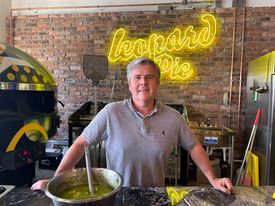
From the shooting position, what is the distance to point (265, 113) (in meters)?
2.69

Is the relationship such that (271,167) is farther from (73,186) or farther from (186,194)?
(73,186)

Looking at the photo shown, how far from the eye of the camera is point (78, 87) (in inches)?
165

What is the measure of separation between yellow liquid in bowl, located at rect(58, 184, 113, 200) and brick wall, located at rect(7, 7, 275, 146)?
3025 millimetres

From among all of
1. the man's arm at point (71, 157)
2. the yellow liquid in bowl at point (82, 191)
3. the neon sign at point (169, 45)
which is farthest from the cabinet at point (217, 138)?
the yellow liquid in bowl at point (82, 191)

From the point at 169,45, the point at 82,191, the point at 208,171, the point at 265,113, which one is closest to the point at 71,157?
the point at 82,191

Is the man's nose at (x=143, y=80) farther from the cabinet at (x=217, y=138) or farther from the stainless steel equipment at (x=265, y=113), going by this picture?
the cabinet at (x=217, y=138)

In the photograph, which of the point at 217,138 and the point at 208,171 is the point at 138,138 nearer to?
the point at 208,171

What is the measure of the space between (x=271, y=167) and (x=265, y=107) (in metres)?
0.66

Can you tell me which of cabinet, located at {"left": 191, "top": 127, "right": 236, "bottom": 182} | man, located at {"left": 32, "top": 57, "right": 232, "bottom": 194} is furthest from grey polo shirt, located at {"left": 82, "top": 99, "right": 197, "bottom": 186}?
cabinet, located at {"left": 191, "top": 127, "right": 236, "bottom": 182}

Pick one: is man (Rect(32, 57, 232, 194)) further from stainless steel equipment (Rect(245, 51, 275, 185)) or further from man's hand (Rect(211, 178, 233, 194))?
stainless steel equipment (Rect(245, 51, 275, 185))

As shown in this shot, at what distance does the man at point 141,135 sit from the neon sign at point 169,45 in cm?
244

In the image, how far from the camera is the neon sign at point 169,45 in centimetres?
378

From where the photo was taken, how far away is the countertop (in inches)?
43.8

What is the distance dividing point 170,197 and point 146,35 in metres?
3.18
